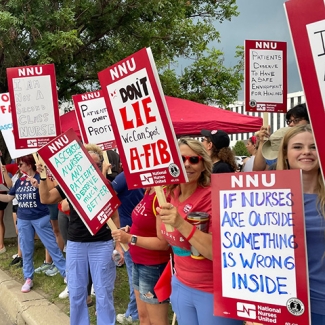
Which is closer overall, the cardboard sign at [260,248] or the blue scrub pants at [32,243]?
the cardboard sign at [260,248]

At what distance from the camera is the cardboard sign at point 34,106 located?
412 cm

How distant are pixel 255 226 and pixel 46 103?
9.97 ft

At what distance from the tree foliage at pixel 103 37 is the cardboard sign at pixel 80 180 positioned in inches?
186

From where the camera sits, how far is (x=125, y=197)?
157 inches

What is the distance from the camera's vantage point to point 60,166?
10.3ft

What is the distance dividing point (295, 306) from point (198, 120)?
19.4ft

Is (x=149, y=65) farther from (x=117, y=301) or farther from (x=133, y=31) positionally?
(x=133, y=31)

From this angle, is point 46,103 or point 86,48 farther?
point 86,48

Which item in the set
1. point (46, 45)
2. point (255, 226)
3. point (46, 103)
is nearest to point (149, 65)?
point (255, 226)

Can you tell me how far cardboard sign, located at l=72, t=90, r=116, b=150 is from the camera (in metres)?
4.68

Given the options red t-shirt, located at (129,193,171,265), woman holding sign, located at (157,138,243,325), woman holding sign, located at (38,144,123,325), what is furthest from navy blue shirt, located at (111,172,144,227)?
woman holding sign, located at (157,138,243,325)

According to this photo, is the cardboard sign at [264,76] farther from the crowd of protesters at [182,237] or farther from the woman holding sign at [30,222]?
the woman holding sign at [30,222]

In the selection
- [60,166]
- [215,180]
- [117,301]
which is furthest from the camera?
[117,301]

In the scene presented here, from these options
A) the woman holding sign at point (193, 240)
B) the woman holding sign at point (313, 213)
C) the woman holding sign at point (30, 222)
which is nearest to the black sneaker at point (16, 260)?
the woman holding sign at point (30, 222)
